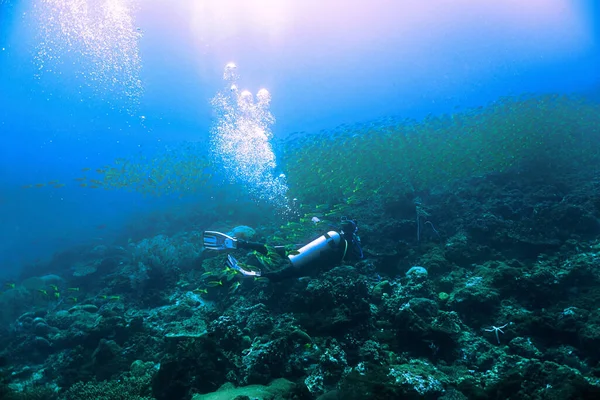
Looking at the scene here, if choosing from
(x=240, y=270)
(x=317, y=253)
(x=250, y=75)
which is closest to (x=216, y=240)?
(x=240, y=270)

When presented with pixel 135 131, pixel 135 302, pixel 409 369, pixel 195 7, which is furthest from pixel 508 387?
pixel 135 131

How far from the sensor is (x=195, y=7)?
56.7 m

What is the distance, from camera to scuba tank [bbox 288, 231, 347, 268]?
870 cm

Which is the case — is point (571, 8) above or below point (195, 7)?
above

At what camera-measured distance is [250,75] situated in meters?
81.0

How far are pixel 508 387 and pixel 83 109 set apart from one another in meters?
107

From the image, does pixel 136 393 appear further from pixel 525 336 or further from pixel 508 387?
pixel 525 336

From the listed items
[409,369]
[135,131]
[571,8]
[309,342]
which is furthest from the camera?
[135,131]

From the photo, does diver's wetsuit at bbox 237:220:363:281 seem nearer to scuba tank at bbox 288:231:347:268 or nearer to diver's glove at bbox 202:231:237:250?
scuba tank at bbox 288:231:347:268

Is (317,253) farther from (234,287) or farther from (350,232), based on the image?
(234,287)

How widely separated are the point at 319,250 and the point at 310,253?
300mm

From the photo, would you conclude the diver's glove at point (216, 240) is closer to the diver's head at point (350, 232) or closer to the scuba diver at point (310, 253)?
the scuba diver at point (310, 253)

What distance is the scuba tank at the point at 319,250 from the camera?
343 inches

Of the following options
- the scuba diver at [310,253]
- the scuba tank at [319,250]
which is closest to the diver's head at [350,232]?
the scuba diver at [310,253]
